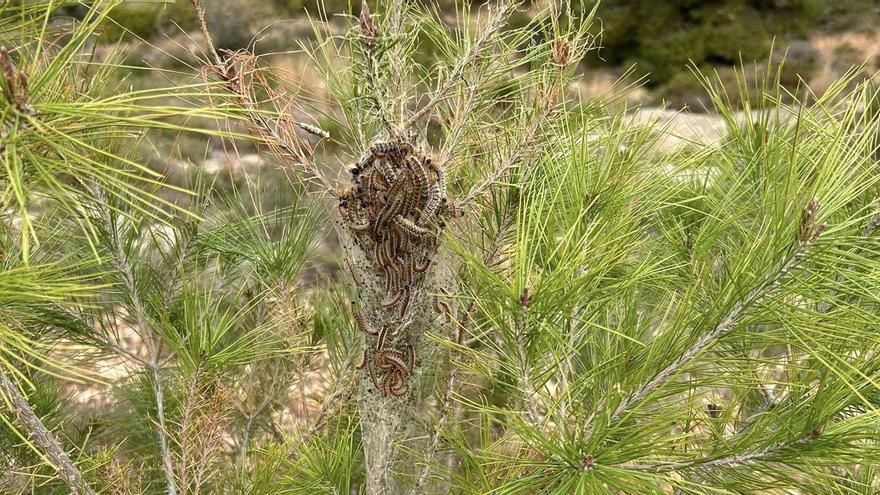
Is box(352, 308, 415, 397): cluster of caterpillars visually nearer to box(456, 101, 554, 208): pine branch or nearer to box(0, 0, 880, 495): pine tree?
box(0, 0, 880, 495): pine tree

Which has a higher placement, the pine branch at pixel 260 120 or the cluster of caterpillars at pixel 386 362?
the pine branch at pixel 260 120

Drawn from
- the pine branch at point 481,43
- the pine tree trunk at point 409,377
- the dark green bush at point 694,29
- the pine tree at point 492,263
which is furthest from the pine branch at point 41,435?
the dark green bush at point 694,29

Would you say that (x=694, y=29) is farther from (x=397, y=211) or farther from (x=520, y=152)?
(x=397, y=211)

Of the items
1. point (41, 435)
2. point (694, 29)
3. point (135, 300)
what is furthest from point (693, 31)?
point (41, 435)

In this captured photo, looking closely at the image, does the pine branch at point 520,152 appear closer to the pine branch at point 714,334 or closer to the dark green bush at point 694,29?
the pine branch at point 714,334

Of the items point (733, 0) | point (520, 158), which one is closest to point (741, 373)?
point (520, 158)

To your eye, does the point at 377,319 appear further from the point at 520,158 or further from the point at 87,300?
the point at 87,300
